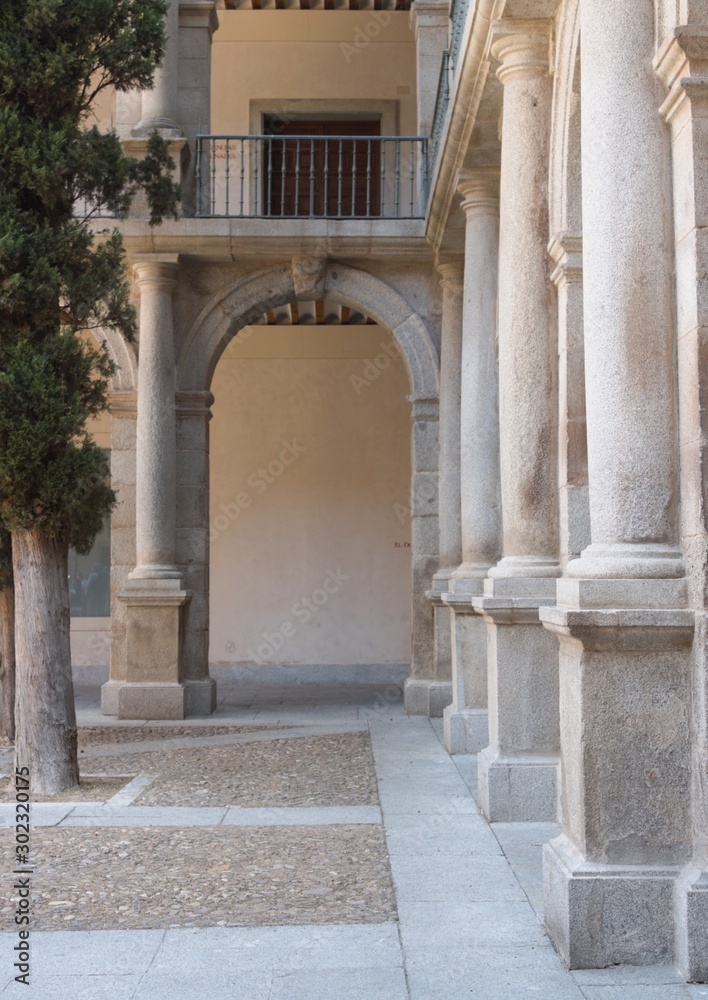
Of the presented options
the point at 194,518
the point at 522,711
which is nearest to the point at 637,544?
the point at 522,711

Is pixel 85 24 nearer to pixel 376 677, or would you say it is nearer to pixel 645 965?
pixel 645 965

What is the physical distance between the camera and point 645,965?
3877 millimetres

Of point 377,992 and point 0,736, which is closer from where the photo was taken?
point 377,992

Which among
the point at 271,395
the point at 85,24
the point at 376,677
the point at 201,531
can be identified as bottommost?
the point at 376,677

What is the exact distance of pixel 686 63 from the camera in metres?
4.02

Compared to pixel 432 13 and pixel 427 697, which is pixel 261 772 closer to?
pixel 427 697

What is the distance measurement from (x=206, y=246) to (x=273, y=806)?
6.24 metres

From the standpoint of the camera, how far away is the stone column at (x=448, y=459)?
10.7 metres

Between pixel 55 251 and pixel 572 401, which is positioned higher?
pixel 55 251

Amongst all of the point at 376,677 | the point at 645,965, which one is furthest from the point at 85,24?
the point at 376,677

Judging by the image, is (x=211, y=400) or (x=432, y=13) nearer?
(x=432, y=13)

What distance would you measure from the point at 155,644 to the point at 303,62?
26.4 ft

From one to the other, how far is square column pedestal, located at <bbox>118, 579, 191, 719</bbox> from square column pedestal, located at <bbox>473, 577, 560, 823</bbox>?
17.1 feet

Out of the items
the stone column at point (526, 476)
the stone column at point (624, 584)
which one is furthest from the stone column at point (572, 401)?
the stone column at point (624, 584)
